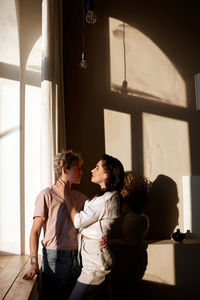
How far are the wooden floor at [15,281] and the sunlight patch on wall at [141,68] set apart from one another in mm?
2341

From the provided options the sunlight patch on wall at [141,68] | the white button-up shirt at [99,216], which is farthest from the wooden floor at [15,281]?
the sunlight patch on wall at [141,68]

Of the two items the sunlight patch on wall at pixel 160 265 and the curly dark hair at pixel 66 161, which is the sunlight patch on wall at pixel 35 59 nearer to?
the curly dark hair at pixel 66 161

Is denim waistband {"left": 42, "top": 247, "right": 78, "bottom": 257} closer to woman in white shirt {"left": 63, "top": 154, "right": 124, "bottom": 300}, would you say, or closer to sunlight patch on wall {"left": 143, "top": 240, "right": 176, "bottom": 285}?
woman in white shirt {"left": 63, "top": 154, "right": 124, "bottom": 300}

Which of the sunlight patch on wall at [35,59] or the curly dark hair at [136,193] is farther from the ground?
the sunlight patch on wall at [35,59]

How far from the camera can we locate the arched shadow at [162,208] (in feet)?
12.4

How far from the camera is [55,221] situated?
239cm

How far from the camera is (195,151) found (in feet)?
13.1

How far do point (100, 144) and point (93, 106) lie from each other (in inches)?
19.3

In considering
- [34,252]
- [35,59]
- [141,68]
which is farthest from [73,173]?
[141,68]

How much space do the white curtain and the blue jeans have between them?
0.68 m

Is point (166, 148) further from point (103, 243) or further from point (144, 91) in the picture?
point (103, 243)

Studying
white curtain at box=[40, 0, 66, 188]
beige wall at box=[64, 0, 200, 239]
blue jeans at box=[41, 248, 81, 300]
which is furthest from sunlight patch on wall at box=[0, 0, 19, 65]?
blue jeans at box=[41, 248, 81, 300]

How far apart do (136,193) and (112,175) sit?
1.19 metres

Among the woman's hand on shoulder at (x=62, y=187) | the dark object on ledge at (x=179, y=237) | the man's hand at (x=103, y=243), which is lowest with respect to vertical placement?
the dark object on ledge at (x=179, y=237)
